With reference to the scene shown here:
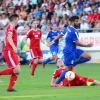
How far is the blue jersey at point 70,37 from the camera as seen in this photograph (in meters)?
17.3

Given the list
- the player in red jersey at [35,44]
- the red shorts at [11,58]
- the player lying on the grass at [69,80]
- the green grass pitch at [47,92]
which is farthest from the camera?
the player in red jersey at [35,44]

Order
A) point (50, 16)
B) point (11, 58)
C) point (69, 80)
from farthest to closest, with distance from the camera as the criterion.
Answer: point (50, 16)
point (69, 80)
point (11, 58)

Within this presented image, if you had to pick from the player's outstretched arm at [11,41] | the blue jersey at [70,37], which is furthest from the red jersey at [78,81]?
the player's outstretched arm at [11,41]

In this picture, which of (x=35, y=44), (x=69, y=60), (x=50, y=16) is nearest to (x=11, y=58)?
(x=69, y=60)

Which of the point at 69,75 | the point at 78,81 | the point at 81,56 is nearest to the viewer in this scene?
the point at 69,75

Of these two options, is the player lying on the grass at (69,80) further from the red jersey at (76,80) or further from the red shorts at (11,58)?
the red shorts at (11,58)

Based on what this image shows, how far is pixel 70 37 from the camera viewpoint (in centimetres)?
1739

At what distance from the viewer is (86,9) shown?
31.8 meters

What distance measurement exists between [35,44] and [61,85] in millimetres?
7454

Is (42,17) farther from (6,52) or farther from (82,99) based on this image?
(82,99)

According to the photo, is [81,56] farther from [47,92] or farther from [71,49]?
[47,92]

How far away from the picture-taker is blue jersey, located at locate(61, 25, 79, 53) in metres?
17.3

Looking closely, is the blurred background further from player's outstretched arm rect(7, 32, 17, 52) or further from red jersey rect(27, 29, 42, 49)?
player's outstretched arm rect(7, 32, 17, 52)

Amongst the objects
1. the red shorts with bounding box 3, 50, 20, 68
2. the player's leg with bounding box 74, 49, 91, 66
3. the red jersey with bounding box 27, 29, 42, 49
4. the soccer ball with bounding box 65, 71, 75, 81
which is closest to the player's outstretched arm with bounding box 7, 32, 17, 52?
the red shorts with bounding box 3, 50, 20, 68
